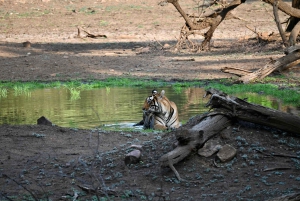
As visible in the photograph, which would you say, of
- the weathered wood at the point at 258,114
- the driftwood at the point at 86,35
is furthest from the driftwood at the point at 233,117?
the driftwood at the point at 86,35

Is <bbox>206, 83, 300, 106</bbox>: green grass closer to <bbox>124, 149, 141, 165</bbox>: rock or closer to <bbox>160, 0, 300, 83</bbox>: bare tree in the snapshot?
<bbox>160, 0, 300, 83</bbox>: bare tree

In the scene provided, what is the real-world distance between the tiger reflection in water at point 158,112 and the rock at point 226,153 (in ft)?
12.2

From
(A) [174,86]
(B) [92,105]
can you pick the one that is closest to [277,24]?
(A) [174,86]

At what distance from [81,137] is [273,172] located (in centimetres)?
348

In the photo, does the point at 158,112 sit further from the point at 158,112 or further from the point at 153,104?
the point at 153,104

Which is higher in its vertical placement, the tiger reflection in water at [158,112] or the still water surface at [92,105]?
the tiger reflection in water at [158,112]

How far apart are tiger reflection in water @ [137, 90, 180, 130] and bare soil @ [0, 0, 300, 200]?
1.12 meters

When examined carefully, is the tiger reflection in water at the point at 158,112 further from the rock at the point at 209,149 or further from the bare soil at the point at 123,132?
the rock at the point at 209,149

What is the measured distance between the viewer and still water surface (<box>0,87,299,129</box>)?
37.6 feet

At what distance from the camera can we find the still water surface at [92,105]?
1146 cm

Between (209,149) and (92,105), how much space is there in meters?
6.79

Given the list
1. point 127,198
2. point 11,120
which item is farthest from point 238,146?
point 11,120

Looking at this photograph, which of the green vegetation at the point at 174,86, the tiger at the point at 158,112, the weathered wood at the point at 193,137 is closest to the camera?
the weathered wood at the point at 193,137

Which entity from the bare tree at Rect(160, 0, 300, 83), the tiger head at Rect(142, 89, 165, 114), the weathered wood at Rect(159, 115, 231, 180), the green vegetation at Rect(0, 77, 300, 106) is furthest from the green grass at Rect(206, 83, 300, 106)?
the weathered wood at Rect(159, 115, 231, 180)
